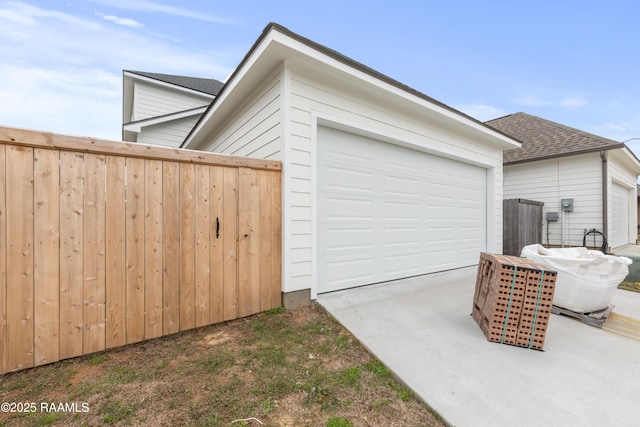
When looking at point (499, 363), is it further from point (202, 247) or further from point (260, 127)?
point (260, 127)

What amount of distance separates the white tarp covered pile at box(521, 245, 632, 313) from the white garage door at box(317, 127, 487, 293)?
Answer: 1.87 m

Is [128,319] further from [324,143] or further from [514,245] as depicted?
[514,245]

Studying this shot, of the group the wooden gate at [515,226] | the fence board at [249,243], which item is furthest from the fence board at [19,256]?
the wooden gate at [515,226]

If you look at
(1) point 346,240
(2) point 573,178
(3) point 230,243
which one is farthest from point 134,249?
(2) point 573,178

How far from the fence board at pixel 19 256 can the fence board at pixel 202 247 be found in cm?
124

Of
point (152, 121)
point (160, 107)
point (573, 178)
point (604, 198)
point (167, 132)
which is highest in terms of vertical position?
point (160, 107)

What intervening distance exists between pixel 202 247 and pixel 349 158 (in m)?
2.38

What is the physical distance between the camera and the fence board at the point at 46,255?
212cm

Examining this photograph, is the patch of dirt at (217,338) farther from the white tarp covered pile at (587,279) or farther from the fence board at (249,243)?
the white tarp covered pile at (587,279)

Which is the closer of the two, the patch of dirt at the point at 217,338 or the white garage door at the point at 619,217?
the patch of dirt at the point at 217,338

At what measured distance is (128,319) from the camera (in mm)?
2479

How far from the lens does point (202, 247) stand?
2.84 metres

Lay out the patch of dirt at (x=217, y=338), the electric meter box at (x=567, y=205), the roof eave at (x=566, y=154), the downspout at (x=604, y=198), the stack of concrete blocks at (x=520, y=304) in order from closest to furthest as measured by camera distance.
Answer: the stack of concrete blocks at (x=520, y=304), the patch of dirt at (x=217, y=338), the roof eave at (x=566, y=154), the downspout at (x=604, y=198), the electric meter box at (x=567, y=205)

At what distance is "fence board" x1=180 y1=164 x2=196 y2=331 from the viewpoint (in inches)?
108
